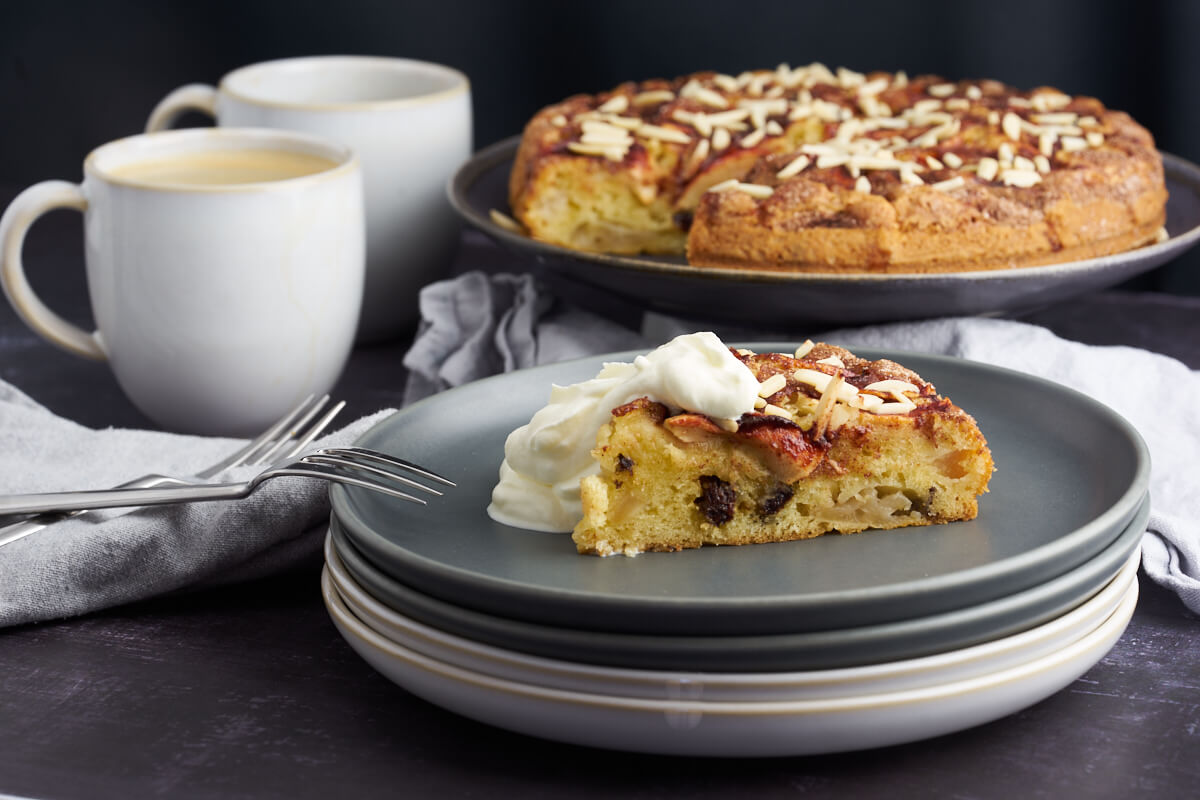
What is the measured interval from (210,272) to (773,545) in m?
1.00

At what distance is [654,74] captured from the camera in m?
3.20

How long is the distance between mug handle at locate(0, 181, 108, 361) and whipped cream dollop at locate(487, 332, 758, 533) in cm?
95

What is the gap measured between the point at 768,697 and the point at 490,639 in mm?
240

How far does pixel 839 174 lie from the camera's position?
87.9 inches

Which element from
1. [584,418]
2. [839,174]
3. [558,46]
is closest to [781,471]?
[584,418]

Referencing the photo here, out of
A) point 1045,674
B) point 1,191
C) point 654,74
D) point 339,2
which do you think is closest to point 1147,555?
→ point 1045,674

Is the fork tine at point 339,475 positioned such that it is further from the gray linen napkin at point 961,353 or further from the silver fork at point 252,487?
the gray linen napkin at point 961,353

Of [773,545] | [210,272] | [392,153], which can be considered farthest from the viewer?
[392,153]

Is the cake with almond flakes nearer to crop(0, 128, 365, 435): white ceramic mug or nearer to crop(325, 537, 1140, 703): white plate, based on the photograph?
crop(0, 128, 365, 435): white ceramic mug

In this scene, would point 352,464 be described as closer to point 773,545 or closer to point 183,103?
point 773,545

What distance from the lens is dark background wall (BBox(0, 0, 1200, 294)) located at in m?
2.96

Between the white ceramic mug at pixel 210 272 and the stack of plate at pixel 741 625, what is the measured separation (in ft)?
2.38

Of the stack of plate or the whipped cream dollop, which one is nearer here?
the stack of plate

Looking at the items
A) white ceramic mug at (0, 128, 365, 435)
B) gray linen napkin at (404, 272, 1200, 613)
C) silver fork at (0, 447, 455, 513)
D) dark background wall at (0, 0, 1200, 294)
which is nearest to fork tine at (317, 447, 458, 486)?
silver fork at (0, 447, 455, 513)
